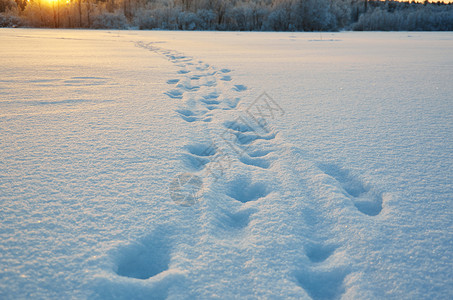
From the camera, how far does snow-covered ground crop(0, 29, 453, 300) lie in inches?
27.1

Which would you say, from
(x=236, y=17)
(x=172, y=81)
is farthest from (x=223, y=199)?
(x=236, y=17)

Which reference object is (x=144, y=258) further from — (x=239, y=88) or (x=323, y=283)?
(x=239, y=88)

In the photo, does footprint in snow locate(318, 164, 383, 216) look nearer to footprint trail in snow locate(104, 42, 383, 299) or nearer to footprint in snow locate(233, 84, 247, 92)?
footprint trail in snow locate(104, 42, 383, 299)

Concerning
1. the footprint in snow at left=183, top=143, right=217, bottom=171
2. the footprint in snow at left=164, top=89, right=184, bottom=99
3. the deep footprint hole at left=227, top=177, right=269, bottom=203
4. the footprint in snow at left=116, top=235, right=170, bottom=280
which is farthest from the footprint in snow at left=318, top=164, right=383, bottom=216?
the footprint in snow at left=164, top=89, right=184, bottom=99

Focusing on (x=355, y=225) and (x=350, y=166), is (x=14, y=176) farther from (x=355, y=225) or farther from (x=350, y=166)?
(x=350, y=166)

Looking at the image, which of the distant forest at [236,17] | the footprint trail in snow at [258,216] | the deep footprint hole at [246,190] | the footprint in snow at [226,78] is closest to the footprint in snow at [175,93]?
the footprint in snow at [226,78]

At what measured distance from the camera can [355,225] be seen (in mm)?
879

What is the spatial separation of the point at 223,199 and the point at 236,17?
3038 centimetres

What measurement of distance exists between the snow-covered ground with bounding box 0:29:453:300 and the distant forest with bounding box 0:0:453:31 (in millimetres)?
25884

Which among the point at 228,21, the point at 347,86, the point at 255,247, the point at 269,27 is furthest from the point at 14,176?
the point at 228,21

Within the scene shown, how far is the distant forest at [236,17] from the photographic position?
24.7 m

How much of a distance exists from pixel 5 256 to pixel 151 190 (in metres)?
0.45

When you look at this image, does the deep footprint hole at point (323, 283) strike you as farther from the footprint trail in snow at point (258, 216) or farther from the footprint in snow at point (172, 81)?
the footprint in snow at point (172, 81)

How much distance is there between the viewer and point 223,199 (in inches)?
40.6
